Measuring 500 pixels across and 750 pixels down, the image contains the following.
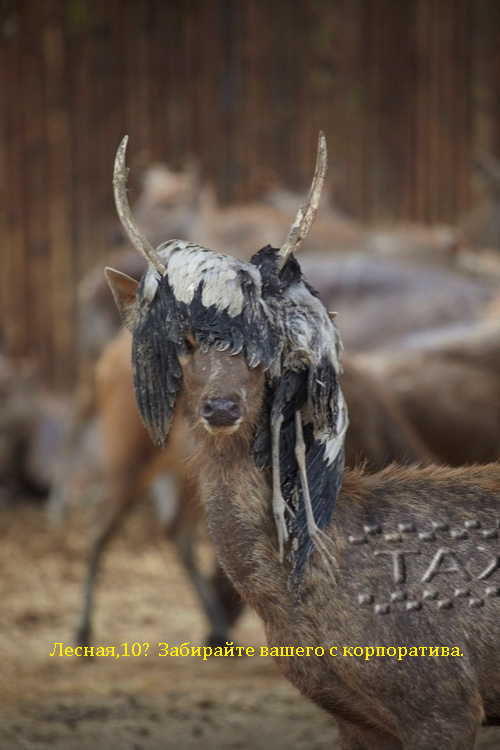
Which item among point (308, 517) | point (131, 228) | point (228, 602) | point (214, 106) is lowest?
point (228, 602)

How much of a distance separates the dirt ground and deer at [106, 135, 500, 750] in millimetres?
1403

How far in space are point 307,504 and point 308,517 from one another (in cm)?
3

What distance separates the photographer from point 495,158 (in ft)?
30.5

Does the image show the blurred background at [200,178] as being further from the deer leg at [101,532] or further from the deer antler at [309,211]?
the deer antler at [309,211]

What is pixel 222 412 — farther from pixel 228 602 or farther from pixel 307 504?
pixel 228 602

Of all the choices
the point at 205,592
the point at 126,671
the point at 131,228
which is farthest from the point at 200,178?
the point at 131,228

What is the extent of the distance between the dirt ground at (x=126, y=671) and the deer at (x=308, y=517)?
4.60ft

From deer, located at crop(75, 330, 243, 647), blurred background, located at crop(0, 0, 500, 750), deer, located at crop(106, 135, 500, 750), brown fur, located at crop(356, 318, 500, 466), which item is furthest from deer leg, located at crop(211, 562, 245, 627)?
deer, located at crop(106, 135, 500, 750)

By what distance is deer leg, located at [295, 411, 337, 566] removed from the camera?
7.84 ft

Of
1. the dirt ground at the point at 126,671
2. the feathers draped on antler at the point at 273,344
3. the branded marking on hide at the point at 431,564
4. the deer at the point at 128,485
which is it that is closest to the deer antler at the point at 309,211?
the feathers draped on antler at the point at 273,344

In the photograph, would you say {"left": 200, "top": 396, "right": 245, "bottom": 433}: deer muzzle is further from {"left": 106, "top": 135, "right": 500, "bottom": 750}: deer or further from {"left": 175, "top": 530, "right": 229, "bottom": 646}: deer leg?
{"left": 175, "top": 530, "right": 229, "bottom": 646}: deer leg

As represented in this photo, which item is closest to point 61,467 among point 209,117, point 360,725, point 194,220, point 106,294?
point 106,294

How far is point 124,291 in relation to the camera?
2.59m

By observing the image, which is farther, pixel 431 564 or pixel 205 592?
pixel 205 592
